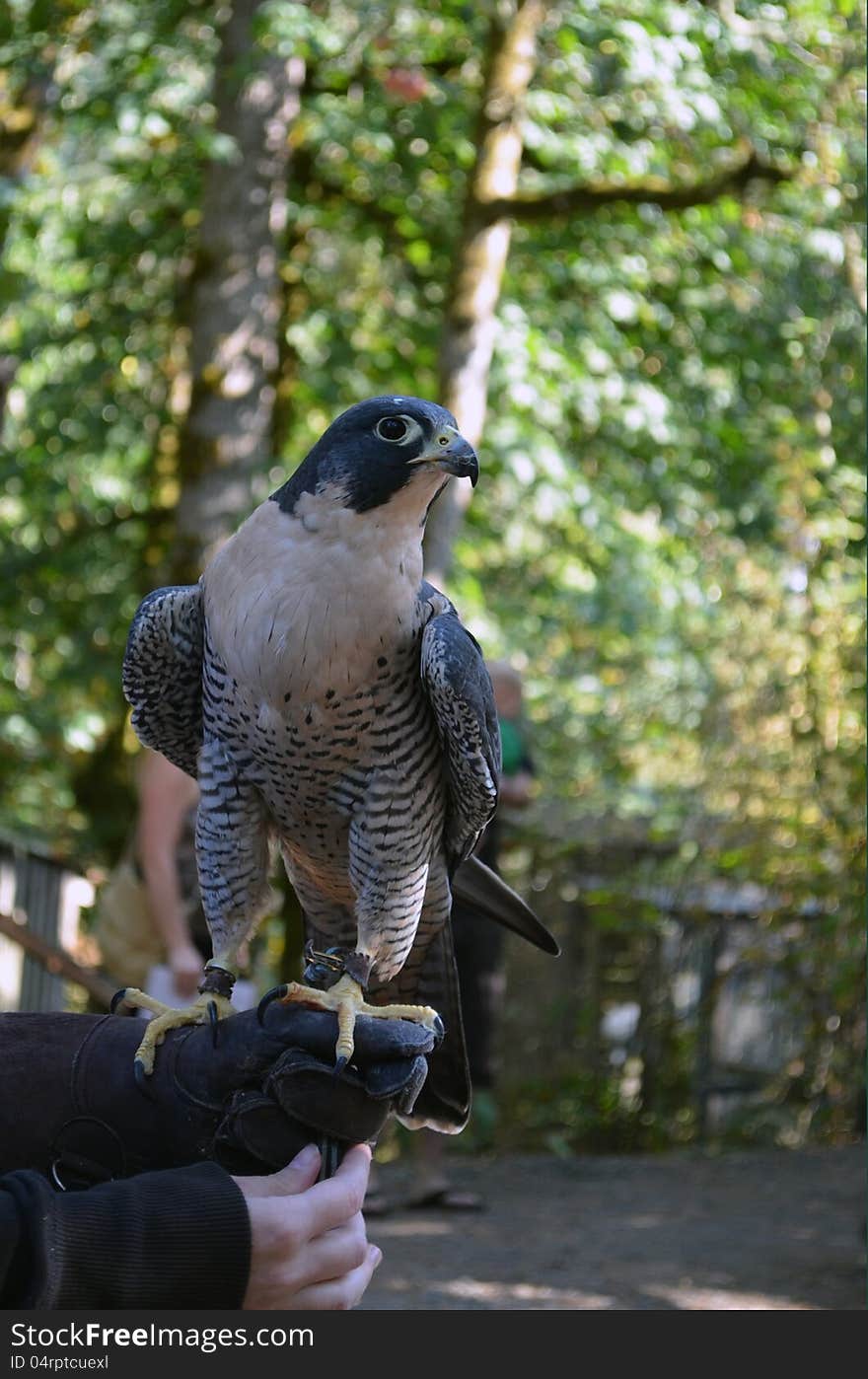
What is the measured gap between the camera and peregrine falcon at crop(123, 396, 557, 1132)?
80.1 inches

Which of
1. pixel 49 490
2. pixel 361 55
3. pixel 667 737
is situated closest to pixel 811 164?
pixel 361 55

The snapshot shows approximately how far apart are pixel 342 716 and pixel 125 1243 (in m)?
0.82

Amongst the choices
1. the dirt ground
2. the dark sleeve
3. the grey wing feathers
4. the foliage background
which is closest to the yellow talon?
the dark sleeve

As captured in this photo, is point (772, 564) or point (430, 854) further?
point (772, 564)

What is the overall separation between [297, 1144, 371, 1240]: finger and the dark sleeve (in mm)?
85

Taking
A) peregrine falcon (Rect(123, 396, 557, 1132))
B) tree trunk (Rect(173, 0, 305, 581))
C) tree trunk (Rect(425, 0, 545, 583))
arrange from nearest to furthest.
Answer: peregrine falcon (Rect(123, 396, 557, 1132)), tree trunk (Rect(173, 0, 305, 581)), tree trunk (Rect(425, 0, 545, 583))

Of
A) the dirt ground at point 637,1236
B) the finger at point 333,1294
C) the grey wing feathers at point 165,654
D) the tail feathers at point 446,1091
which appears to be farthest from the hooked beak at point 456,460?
the dirt ground at point 637,1236

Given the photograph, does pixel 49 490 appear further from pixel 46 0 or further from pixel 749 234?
pixel 749 234

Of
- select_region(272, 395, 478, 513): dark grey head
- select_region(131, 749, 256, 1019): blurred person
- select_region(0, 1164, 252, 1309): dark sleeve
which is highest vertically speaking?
select_region(272, 395, 478, 513): dark grey head

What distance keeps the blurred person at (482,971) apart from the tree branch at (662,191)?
8.32 ft

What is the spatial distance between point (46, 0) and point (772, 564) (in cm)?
484

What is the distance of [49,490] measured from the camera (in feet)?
22.9

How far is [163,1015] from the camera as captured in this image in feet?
6.81

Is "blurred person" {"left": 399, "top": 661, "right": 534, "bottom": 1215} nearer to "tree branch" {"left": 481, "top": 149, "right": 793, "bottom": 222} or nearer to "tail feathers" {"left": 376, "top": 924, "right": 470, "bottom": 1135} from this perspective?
"tree branch" {"left": 481, "top": 149, "right": 793, "bottom": 222}
